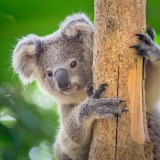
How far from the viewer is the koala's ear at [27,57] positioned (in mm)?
4301

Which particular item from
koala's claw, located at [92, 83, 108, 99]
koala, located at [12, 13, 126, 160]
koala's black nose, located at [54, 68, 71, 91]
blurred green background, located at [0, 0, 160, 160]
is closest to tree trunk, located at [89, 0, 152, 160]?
koala's claw, located at [92, 83, 108, 99]

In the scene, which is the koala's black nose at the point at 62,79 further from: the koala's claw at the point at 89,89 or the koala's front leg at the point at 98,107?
the koala's claw at the point at 89,89

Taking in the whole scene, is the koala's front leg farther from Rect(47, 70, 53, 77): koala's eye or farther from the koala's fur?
Rect(47, 70, 53, 77): koala's eye

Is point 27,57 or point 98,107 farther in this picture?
point 27,57

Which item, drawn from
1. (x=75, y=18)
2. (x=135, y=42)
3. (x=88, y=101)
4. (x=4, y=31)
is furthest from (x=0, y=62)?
(x=135, y=42)

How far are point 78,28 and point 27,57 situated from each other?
673 mm

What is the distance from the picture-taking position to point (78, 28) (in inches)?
159

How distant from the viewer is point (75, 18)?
4.04 meters

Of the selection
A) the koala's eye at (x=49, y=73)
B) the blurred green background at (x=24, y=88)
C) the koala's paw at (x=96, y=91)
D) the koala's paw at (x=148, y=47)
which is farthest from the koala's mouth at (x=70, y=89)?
the koala's paw at (x=148, y=47)

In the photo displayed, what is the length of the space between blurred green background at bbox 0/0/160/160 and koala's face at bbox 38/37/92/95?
0.17 meters

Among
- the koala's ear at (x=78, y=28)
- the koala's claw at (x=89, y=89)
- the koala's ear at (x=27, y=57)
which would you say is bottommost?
the koala's claw at (x=89, y=89)

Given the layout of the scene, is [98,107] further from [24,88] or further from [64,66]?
[24,88]

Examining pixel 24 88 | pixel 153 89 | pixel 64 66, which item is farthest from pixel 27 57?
pixel 153 89

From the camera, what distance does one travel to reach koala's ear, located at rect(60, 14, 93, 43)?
3.98 meters
